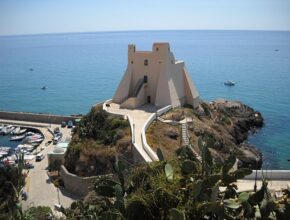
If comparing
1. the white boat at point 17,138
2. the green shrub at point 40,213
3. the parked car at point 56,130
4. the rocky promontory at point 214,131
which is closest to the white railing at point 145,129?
the rocky promontory at point 214,131

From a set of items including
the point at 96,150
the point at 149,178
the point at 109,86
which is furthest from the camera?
the point at 109,86

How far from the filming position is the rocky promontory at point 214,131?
92.7ft

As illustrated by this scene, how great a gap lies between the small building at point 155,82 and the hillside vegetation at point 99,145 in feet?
13.6

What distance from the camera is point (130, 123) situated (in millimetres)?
29312

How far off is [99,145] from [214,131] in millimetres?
11847

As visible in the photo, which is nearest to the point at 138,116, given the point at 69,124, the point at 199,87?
the point at 69,124

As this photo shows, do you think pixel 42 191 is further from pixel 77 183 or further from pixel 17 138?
pixel 17 138

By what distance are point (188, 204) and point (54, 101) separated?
8252 cm

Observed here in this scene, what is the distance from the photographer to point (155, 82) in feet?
117

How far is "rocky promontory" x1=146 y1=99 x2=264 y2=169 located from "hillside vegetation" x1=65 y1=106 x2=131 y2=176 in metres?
2.25

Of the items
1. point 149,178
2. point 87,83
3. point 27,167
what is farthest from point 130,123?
point 87,83

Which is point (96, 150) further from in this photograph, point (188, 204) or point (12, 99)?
point (12, 99)

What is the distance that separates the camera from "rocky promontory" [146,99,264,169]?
28266 mm

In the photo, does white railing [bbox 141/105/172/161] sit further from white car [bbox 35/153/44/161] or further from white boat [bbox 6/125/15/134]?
white boat [bbox 6/125/15/134]
